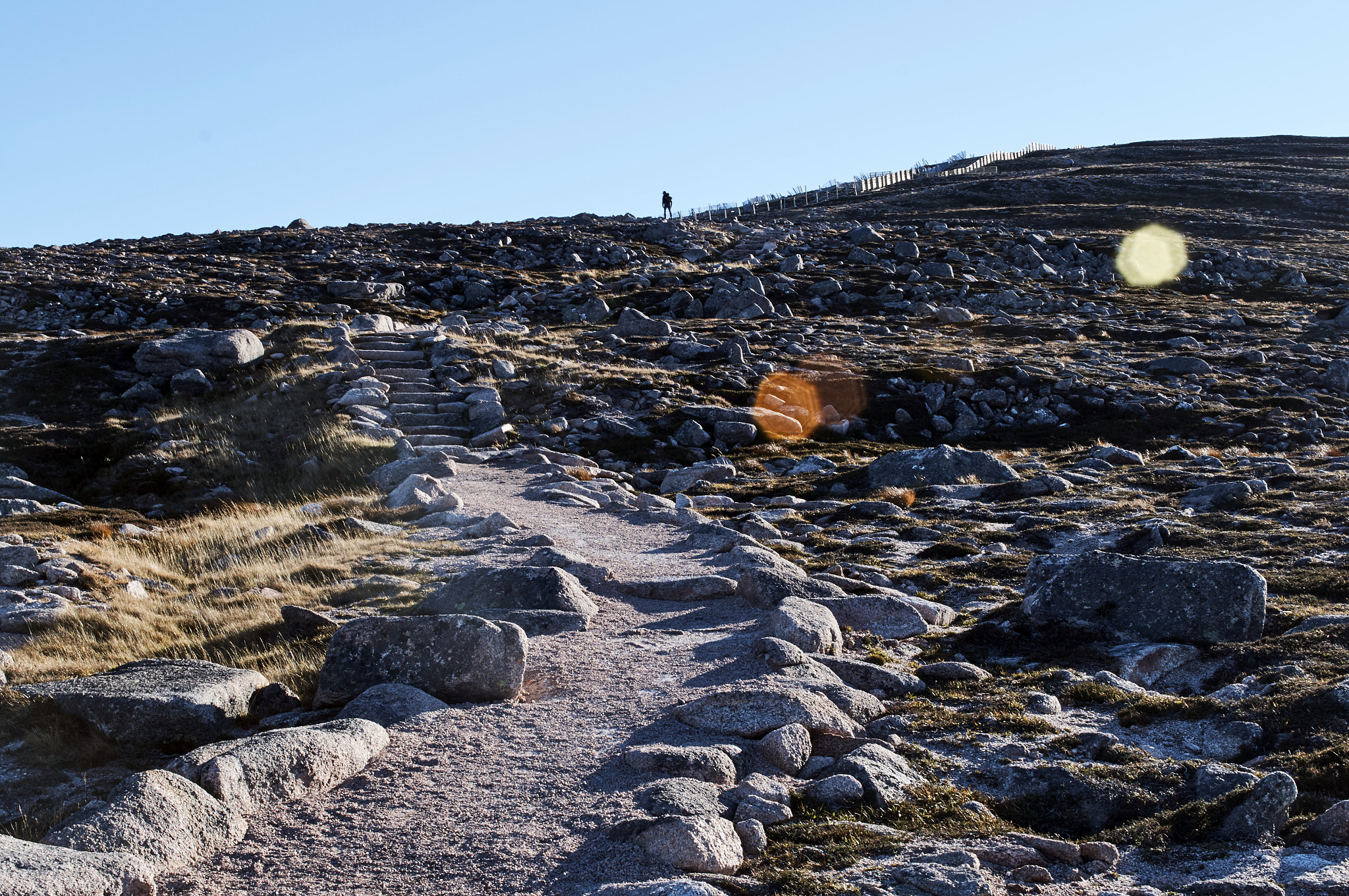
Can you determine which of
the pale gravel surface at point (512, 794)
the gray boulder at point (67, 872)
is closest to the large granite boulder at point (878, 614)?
the pale gravel surface at point (512, 794)

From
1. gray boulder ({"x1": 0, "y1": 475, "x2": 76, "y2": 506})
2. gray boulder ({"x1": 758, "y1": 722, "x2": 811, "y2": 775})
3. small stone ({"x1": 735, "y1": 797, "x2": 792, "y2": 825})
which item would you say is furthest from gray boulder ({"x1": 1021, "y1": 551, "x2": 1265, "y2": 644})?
gray boulder ({"x1": 0, "y1": 475, "x2": 76, "y2": 506})

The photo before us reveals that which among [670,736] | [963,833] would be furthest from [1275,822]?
[670,736]

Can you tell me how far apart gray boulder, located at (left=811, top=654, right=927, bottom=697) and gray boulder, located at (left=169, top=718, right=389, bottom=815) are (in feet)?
12.7

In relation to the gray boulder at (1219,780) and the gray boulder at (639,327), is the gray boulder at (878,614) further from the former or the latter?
the gray boulder at (639,327)

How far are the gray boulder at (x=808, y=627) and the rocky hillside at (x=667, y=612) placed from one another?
2.2 inches

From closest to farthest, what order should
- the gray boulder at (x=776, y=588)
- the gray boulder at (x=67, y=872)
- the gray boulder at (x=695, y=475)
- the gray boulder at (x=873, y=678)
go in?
the gray boulder at (x=67, y=872) → the gray boulder at (x=873, y=678) → the gray boulder at (x=776, y=588) → the gray boulder at (x=695, y=475)

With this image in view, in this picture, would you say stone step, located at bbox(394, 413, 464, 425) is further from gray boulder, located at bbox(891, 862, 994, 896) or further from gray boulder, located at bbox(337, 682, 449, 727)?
gray boulder, located at bbox(891, 862, 994, 896)

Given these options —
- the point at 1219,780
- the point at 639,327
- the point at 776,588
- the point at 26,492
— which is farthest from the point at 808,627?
the point at 639,327

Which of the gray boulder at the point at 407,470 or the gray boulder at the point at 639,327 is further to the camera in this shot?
the gray boulder at the point at 639,327

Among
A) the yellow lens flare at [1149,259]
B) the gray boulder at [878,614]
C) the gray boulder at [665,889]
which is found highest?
the yellow lens flare at [1149,259]

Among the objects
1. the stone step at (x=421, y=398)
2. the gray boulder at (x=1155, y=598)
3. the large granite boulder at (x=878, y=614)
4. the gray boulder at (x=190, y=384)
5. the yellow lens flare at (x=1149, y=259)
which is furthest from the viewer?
the yellow lens flare at (x=1149, y=259)

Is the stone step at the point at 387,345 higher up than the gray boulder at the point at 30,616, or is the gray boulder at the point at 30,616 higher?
the stone step at the point at 387,345

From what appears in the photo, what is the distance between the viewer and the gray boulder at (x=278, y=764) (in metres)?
5.39

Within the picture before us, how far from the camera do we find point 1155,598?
29.3 ft
